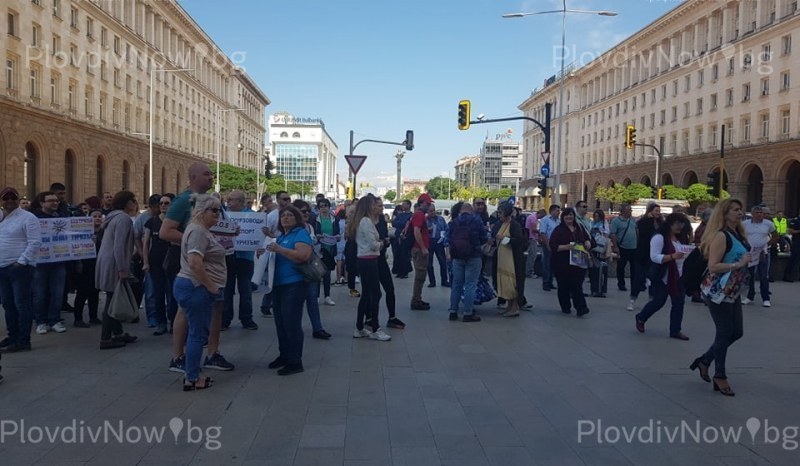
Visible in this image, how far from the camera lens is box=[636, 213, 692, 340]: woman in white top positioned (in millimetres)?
8945

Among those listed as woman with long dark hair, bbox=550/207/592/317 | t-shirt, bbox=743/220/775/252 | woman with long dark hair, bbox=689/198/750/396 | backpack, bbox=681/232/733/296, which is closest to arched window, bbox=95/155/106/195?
woman with long dark hair, bbox=550/207/592/317

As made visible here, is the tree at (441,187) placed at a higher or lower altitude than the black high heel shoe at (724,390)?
higher

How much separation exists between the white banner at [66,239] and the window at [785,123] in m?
45.7

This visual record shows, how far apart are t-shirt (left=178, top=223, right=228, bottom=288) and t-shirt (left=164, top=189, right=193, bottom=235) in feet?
1.79

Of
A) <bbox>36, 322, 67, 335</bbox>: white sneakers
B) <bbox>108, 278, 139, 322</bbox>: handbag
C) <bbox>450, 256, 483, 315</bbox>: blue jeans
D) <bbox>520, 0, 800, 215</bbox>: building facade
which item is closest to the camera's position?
<bbox>108, 278, 139, 322</bbox>: handbag

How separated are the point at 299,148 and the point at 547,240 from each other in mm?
151077

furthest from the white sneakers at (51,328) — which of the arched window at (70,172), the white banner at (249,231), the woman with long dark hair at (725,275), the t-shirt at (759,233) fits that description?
the arched window at (70,172)

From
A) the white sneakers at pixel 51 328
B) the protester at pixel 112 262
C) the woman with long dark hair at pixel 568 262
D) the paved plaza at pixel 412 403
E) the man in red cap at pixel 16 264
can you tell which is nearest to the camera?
the paved plaza at pixel 412 403

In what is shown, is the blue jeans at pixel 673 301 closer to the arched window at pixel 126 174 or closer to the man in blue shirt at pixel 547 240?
the man in blue shirt at pixel 547 240

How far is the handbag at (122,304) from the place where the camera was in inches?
298

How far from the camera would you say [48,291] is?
8.84 m

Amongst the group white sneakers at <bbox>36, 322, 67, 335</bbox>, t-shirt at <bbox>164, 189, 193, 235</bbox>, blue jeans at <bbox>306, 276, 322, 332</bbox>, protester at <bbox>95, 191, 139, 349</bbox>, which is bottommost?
white sneakers at <bbox>36, 322, 67, 335</bbox>

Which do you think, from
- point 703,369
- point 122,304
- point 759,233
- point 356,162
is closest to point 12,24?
point 356,162

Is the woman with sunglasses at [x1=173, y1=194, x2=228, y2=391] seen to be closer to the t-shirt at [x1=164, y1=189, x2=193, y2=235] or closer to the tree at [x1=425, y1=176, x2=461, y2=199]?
the t-shirt at [x1=164, y1=189, x2=193, y2=235]
